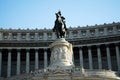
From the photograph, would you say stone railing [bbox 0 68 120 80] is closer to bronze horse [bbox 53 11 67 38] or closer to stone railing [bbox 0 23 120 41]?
bronze horse [bbox 53 11 67 38]

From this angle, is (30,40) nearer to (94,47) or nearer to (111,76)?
(94,47)

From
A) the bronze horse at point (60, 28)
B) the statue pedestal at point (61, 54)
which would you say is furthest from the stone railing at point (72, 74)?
the bronze horse at point (60, 28)

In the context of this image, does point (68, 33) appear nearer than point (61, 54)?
No

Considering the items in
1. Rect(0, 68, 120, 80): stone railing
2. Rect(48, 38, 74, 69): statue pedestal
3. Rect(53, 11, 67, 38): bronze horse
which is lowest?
Rect(0, 68, 120, 80): stone railing

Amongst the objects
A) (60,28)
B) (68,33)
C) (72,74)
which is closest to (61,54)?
(60,28)

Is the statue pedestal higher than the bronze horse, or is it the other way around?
the bronze horse

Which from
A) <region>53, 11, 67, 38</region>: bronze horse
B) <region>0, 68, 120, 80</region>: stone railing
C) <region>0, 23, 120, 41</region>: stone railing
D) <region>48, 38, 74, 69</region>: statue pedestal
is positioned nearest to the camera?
<region>0, 68, 120, 80</region>: stone railing

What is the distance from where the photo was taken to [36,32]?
3270 inches

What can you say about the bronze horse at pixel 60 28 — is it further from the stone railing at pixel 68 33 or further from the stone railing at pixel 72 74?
the stone railing at pixel 68 33

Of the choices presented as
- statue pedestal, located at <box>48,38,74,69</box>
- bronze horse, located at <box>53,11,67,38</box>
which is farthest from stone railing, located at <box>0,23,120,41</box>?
statue pedestal, located at <box>48,38,74,69</box>

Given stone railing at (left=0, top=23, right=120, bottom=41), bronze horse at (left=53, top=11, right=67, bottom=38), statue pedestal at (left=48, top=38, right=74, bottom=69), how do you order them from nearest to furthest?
statue pedestal at (left=48, top=38, right=74, bottom=69), bronze horse at (left=53, top=11, right=67, bottom=38), stone railing at (left=0, top=23, right=120, bottom=41)

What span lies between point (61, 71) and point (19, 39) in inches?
1611

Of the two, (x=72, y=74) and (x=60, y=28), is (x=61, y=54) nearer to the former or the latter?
(x=60, y=28)

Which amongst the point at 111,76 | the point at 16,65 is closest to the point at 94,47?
the point at 16,65
